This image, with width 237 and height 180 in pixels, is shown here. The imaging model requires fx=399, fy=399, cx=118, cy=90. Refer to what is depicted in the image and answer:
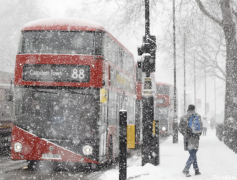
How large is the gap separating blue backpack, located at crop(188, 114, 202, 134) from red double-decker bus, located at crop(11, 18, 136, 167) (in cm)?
231

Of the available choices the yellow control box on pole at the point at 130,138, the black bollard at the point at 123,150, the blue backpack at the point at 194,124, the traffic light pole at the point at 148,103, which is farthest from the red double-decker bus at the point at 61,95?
the black bollard at the point at 123,150

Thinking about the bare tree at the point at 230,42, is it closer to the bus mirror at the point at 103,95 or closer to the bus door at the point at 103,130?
the bus door at the point at 103,130

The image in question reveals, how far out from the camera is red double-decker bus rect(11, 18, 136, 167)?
1016 cm

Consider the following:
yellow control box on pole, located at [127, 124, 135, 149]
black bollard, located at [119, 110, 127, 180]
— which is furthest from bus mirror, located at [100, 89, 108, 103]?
black bollard, located at [119, 110, 127, 180]

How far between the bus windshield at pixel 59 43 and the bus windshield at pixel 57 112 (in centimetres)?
102

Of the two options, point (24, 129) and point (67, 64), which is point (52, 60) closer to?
point (67, 64)

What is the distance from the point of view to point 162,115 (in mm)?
28062

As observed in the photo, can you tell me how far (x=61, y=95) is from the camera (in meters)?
10.3

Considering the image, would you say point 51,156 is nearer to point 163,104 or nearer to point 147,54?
point 147,54

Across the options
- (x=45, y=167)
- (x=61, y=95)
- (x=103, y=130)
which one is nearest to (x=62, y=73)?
(x=61, y=95)

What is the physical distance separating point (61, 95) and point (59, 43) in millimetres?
1366

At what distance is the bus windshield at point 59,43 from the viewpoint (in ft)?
33.9

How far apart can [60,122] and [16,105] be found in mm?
1258

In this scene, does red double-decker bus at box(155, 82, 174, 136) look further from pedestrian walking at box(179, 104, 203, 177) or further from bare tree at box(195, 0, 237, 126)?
pedestrian walking at box(179, 104, 203, 177)
